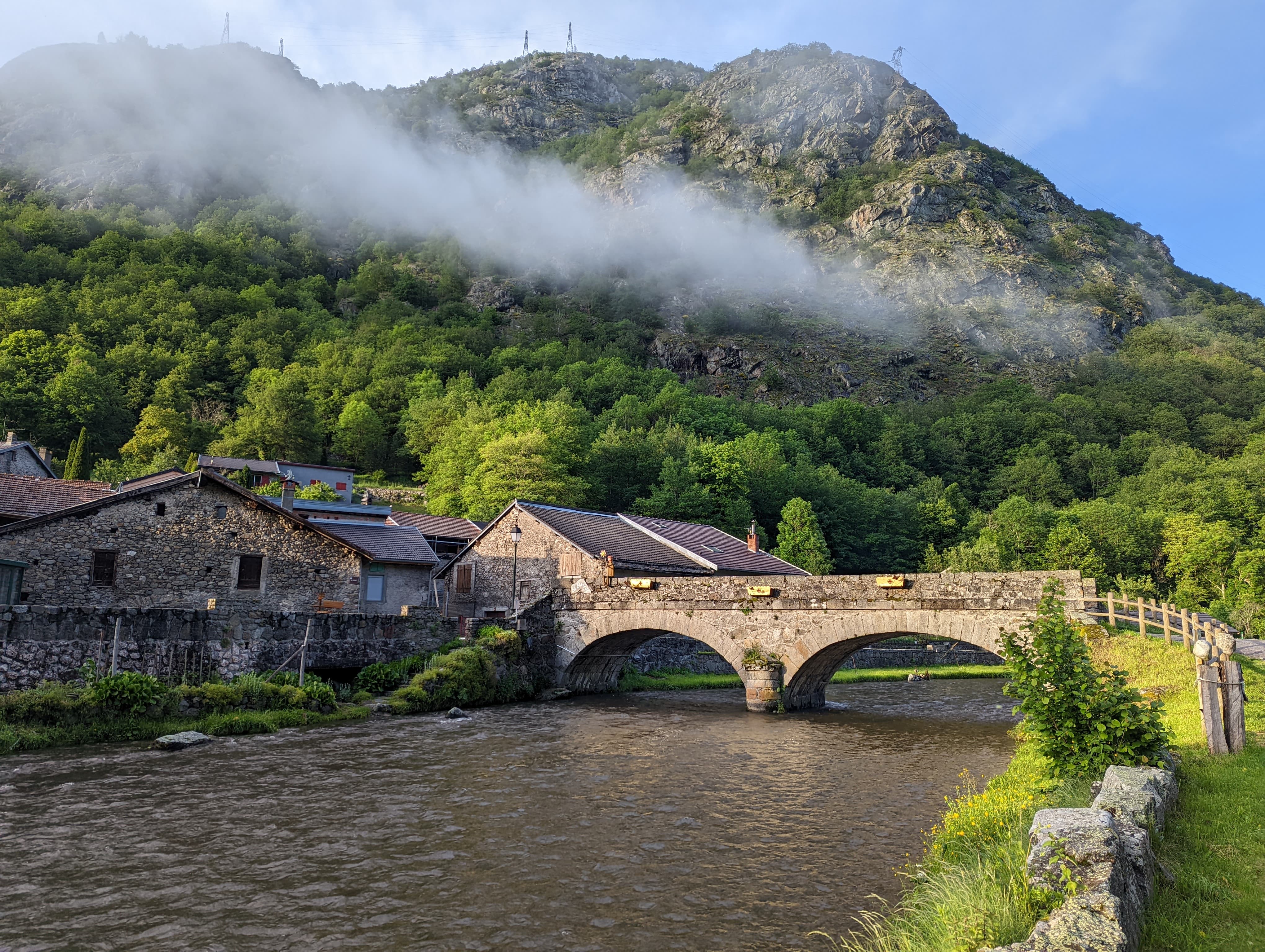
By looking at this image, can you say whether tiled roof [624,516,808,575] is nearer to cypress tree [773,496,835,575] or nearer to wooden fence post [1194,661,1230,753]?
cypress tree [773,496,835,575]

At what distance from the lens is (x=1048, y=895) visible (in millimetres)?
5305

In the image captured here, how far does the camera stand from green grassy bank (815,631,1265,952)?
5344mm

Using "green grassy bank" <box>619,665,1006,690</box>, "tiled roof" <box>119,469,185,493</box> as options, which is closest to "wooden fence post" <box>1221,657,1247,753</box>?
"green grassy bank" <box>619,665,1006,690</box>

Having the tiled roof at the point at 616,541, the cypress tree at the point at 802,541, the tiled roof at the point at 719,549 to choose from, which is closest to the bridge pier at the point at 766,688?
the tiled roof at the point at 616,541

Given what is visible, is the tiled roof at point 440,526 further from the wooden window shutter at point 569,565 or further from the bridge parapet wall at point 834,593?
the bridge parapet wall at point 834,593

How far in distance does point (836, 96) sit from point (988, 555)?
12655cm

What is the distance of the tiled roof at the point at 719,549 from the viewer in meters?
37.3

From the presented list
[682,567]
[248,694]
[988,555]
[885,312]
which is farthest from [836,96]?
[248,694]

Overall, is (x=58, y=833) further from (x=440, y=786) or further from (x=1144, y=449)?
(x=1144, y=449)

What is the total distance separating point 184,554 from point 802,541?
40405mm

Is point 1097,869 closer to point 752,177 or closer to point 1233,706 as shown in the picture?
point 1233,706

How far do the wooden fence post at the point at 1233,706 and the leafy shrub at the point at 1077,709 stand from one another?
2.85ft

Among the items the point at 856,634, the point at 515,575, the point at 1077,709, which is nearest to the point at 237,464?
the point at 515,575

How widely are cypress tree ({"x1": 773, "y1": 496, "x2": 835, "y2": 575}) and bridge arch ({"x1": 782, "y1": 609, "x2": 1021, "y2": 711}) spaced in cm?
2500
